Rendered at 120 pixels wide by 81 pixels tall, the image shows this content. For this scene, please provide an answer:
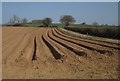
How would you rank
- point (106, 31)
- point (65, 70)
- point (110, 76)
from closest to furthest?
point (110, 76), point (65, 70), point (106, 31)

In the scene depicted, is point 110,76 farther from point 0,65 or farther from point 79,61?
point 0,65

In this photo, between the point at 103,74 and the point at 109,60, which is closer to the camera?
the point at 103,74

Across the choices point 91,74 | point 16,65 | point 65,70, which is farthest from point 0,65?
point 91,74

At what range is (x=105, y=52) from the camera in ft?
54.7

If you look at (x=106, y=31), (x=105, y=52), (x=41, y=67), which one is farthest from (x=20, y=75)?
(x=106, y=31)

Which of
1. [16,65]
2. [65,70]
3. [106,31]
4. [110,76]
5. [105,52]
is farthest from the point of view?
[106,31]

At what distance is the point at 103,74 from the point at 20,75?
3249 millimetres

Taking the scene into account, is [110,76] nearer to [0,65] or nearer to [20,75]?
[20,75]

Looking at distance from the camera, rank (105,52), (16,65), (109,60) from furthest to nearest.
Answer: (105,52) → (109,60) → (16,65)

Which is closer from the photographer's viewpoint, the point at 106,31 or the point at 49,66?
the point at 49,66

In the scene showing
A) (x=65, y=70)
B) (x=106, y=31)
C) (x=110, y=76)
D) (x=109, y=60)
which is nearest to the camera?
(x=110, y=76)

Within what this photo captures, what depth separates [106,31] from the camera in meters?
43.9

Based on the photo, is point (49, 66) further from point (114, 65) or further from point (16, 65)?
point (114, 65)

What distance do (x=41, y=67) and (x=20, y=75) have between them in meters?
1.64
